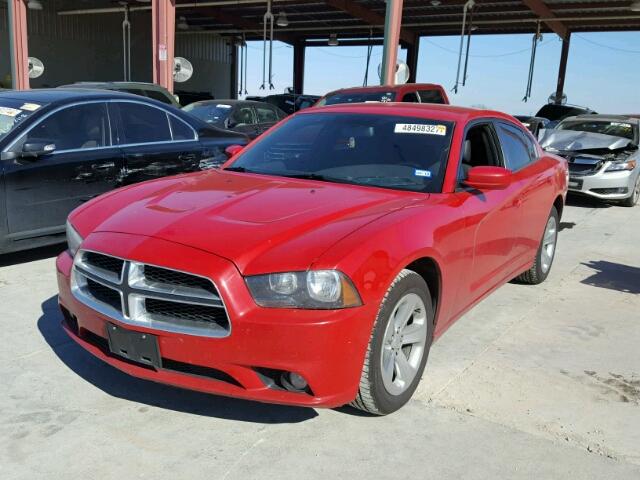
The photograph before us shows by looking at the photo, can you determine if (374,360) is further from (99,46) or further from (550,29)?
(99,46)

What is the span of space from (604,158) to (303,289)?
8512 millimetres

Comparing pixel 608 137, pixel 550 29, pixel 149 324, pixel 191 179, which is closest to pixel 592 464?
pixel 149 324

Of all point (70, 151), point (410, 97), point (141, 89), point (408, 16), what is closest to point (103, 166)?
point (70, 151)

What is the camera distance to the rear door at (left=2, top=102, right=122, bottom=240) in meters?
4.93

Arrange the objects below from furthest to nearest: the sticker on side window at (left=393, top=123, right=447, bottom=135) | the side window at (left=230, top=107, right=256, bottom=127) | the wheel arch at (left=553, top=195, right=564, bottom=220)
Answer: the side window at (left=230, top=107, right=256, bottom=127) < the wheel arch at (left=553, top=195, right=564, bottom=220) < the sticker on side window at (left=393, top=123, right=447, bottom=135)

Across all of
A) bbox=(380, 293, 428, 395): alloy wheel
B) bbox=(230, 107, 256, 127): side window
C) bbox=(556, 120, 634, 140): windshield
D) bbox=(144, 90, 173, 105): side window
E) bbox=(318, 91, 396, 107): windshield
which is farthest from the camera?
bbox=(144, 90, 173, 105): side window

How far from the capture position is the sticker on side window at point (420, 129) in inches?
145

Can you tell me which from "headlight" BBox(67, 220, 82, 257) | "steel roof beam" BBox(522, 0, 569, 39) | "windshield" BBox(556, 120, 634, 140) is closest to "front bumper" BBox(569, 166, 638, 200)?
"windshield" BBox(556, 120, 634, 140)

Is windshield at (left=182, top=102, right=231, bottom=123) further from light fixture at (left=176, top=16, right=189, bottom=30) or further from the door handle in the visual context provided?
light fixture at (left=176, top=16, right=189, bottom=30)

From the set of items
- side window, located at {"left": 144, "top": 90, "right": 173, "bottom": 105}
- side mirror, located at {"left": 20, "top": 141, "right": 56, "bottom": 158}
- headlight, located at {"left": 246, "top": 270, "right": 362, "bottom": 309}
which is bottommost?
headlight, located at {"left": 246, "top": 270, "right": 362, "bottom": 309}

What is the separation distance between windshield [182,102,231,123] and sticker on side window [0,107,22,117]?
5248mm

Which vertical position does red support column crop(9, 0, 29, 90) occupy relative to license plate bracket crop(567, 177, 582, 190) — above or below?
above

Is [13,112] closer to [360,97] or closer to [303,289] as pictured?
[303,289]

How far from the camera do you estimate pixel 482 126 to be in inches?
162
